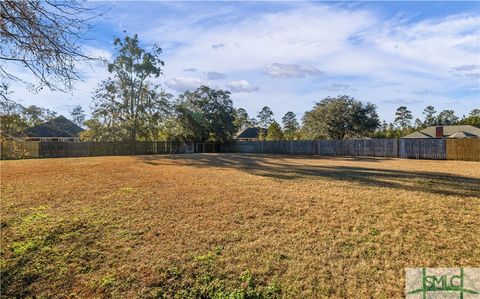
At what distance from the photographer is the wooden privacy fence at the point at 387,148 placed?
1661cm

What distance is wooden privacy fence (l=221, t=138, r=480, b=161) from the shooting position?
54.5 feet

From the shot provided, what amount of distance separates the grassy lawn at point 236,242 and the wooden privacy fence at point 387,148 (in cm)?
1239

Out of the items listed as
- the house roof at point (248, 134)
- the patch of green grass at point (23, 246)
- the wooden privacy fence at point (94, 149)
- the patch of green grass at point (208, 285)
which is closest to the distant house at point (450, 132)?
the house roof at point (248, 134)

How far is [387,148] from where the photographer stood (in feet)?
68.4

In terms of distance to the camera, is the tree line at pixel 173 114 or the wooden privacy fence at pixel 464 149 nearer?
the wooden privacy fence at pixel 464 149

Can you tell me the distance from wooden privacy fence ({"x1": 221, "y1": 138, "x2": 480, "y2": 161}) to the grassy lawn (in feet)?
40.7

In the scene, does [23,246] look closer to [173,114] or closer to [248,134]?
[173,114]

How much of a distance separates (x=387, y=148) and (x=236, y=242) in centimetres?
1987

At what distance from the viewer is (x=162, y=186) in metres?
8.10

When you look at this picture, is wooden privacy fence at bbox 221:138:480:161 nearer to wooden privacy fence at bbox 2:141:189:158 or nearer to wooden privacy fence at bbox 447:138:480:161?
wooden privacy fence at bbox 447:138:480:161

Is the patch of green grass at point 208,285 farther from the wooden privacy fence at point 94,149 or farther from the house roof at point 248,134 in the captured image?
the house roof at point 248,134

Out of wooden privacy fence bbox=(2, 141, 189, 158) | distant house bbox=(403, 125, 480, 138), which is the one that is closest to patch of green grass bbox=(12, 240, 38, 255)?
wooden privacy fence bbox=(2, 141, 189, 158)

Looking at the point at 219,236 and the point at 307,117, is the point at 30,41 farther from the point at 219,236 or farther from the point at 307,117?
the point at 307,117

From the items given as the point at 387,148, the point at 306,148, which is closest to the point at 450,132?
the point at 387,148
